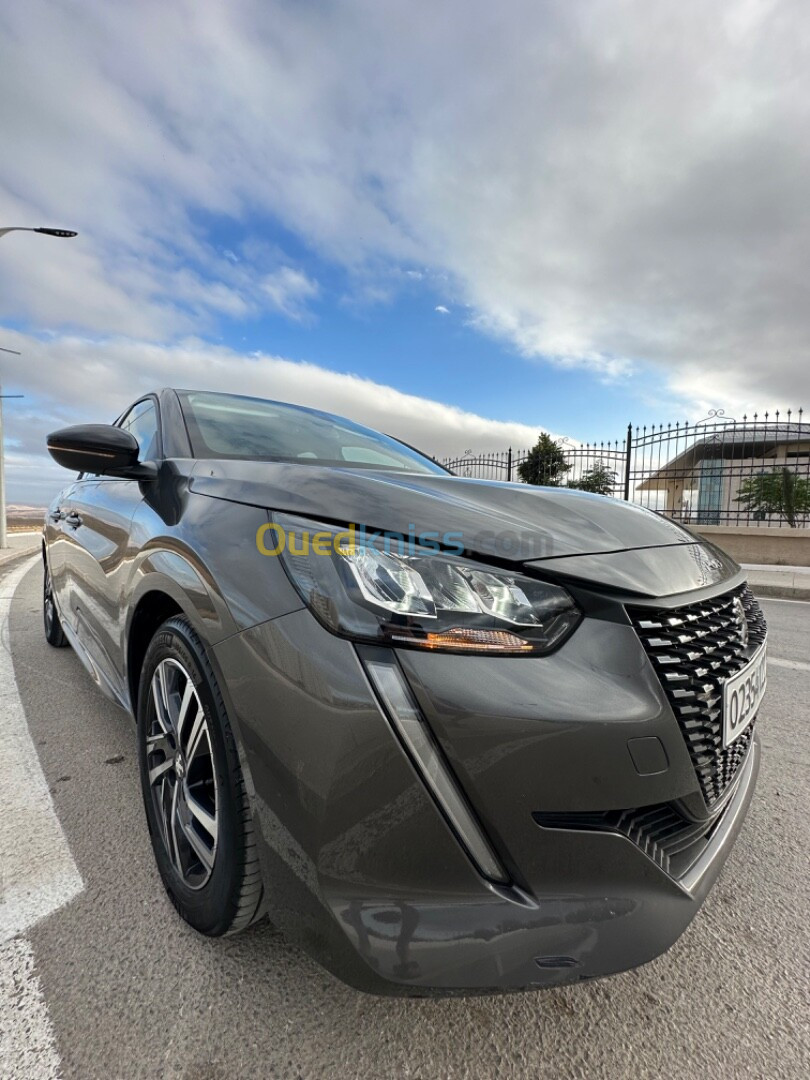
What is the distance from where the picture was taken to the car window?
2115 mm

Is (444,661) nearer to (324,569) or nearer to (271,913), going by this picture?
(324,569)

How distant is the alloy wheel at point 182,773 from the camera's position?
1.30 metres

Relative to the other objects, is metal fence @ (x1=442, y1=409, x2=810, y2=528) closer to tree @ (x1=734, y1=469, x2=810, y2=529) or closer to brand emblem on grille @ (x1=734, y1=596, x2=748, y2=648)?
tree @ (x1=734, y1=469, x2=810, y2=529)

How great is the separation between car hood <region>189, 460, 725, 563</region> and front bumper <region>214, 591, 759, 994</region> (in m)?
0.25

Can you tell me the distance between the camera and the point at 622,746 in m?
0.95

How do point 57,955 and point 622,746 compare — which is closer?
point 622,746

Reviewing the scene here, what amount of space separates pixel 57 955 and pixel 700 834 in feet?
4.85

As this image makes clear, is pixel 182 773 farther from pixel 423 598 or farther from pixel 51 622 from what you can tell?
pixel 51 622

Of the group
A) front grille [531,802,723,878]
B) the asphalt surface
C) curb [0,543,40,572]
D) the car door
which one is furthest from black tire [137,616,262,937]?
curb [0,543,40,572]

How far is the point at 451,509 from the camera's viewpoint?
47.7 inches

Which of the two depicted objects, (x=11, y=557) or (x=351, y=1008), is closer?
(x=351, y=1008)

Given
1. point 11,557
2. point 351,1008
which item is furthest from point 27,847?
point 11,557

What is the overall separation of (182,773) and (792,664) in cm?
411

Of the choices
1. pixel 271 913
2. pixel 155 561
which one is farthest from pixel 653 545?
pixel 155 561
